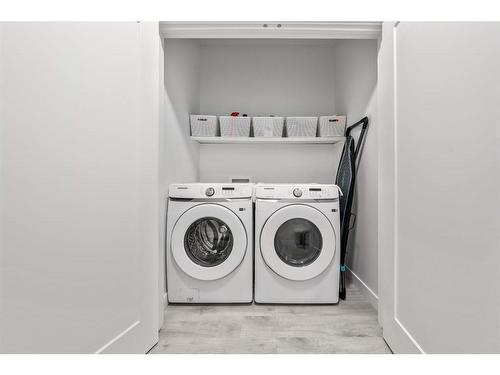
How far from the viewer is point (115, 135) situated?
A: 3.58ft

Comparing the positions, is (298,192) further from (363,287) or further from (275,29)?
(275,29)

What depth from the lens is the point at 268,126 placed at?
7.62 feet

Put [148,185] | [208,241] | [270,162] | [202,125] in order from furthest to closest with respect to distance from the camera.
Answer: [270,162], [202,125], [208,241], [148,185]

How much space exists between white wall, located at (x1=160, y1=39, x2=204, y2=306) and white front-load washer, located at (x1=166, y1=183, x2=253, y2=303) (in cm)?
8

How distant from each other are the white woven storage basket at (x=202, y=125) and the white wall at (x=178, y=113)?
2.2 inches

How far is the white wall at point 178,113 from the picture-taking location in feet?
5.77

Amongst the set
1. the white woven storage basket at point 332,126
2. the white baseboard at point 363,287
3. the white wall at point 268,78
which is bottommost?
the white baseboard at point 363,287

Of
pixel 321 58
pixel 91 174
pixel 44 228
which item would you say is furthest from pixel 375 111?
Answer: pixel 44 228

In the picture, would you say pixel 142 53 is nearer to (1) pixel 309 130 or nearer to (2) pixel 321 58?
(1) pixel 309 130

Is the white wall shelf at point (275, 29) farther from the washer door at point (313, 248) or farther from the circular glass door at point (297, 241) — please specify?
the circular glass door at point (297, 241)

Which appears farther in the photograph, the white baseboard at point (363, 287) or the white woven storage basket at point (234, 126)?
the white woven storage basket at point (234, 126)

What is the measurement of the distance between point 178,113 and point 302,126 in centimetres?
108

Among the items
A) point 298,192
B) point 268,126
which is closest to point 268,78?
point 268,126

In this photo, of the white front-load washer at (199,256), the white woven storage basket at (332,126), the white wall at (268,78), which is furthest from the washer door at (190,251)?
the white wall at (268,78)
